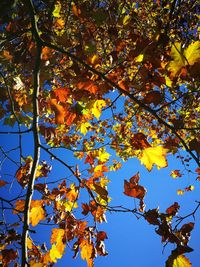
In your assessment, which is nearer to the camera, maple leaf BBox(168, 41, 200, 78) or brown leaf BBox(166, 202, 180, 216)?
maple leaf BBox(168, 41, 200, 78)

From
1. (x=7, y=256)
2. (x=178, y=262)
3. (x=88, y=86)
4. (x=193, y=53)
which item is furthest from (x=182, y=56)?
(x=7, y=256)

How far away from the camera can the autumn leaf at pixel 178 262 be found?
7.16ft

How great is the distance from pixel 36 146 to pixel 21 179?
1314 millimetres

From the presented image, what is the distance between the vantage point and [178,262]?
2197 mm

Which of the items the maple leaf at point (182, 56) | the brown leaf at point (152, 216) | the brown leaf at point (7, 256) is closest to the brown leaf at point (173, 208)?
the brown leaf at point (152, 216)

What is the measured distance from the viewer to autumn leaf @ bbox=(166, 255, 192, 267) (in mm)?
2182

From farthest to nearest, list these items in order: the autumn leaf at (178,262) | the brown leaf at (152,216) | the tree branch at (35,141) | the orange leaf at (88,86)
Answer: the orange leaf at (88,86) → the brown leaf at (152,216) → the tree branch at (35,141) → the autumn leaf at (178,262)

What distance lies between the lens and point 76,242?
316cm

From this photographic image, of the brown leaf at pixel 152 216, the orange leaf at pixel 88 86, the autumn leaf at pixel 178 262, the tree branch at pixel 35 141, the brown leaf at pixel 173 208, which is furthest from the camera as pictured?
the orange leaf at pixel 88 86

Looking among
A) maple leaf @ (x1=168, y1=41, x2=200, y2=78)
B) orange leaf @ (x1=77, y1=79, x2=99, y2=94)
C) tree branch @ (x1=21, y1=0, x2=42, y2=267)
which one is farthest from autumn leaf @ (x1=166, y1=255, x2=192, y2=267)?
orange leaf @ (x1=77, y1=79, x2=99, y2=94)

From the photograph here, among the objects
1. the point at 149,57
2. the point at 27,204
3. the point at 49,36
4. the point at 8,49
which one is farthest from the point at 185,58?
the point at 8,49

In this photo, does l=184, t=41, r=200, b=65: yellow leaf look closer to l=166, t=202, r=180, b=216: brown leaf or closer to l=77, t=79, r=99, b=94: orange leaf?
l=77, t=79, r=99, b=94: orange leaf

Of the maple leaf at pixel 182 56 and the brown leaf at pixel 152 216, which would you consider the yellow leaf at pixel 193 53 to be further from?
the brown leaf at pixel 152 216

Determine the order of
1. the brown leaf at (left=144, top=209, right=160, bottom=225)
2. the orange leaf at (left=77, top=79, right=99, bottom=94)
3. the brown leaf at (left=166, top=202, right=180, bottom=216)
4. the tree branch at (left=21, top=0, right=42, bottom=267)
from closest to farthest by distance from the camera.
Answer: the tree branch at (left=21, top=0, right=42, bottom=267)
the brown leaf at (left=144, top=209, right=160, bottom=225)
the brown leaf at (left=166, top=202, right=180, bottom=216)
the orange leaf at (left=77, top=79, right=99, bottom=94)
